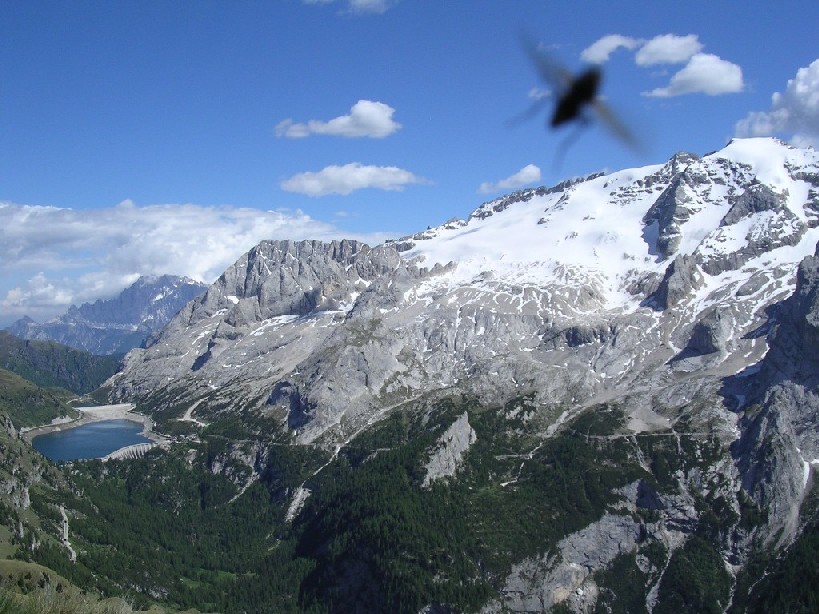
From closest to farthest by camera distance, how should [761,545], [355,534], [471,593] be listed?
1. [471,593]
2. [761,545]
3. [355,534]

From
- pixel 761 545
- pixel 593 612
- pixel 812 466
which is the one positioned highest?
pixel 812 466

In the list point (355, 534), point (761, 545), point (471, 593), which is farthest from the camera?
point (355, 534)

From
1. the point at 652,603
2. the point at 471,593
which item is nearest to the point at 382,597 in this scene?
the point at 471,593

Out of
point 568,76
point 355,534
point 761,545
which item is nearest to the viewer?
point 568,76

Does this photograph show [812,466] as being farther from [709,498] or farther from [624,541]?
[624,541]

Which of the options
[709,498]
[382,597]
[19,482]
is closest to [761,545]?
[709,498]

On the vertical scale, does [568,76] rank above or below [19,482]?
above

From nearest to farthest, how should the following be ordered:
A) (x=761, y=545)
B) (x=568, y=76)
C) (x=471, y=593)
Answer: (x=568, y=76), (x=471, y=593), (x=761, y=545)

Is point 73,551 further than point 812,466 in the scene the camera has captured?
No

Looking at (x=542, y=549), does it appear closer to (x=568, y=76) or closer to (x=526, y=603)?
(x=526, y=603)
